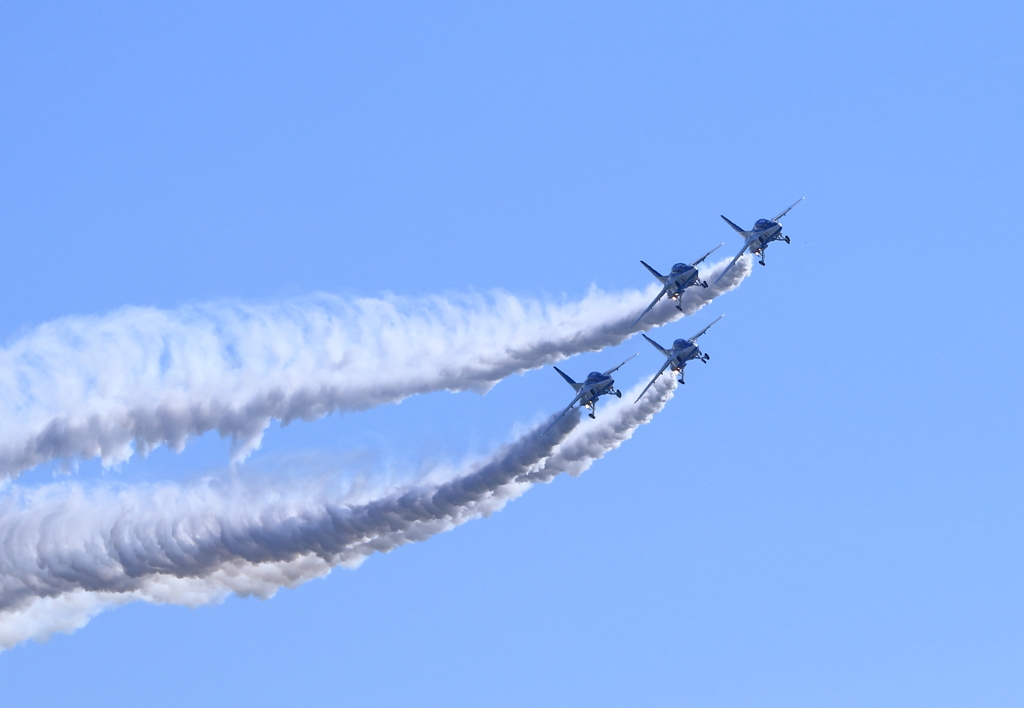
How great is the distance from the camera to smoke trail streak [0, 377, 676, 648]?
2539 inches

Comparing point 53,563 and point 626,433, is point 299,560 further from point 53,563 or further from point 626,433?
point 626,433

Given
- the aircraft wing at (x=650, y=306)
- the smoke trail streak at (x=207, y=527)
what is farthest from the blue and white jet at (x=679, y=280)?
the smoke trail streak at (x=207, y=527)

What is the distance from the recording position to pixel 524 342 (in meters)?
67.1

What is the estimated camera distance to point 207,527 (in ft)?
212

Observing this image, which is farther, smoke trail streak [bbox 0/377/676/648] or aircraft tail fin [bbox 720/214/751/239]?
aircraft tail fin [bbox 720/214/751/239]

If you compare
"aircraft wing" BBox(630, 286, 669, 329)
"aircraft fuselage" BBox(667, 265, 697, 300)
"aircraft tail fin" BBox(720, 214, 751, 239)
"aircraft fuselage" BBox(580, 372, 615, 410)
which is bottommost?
"aircraft fuselage" BBox(580, 372, 615, 410)

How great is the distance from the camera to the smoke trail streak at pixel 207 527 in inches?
2539

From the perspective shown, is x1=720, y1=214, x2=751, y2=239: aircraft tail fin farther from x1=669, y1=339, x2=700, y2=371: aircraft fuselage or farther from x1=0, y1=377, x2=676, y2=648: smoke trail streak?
x1=0, y1=377, x2=676, y2=648: smoke trail streak

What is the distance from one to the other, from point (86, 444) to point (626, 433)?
72.9 feet

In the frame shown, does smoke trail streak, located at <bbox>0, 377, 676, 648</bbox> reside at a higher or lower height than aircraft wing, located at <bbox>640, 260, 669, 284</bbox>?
lower

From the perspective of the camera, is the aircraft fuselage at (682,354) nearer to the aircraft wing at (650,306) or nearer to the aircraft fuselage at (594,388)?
the aircraft wing at (650,306)

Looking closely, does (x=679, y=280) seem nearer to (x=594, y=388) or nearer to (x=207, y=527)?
(x=594, y=388)

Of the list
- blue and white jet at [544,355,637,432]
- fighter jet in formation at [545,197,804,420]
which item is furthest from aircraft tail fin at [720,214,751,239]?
blue and white jet at [544,355,637,432]

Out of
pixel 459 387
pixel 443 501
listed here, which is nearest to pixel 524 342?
pixel 459 387
